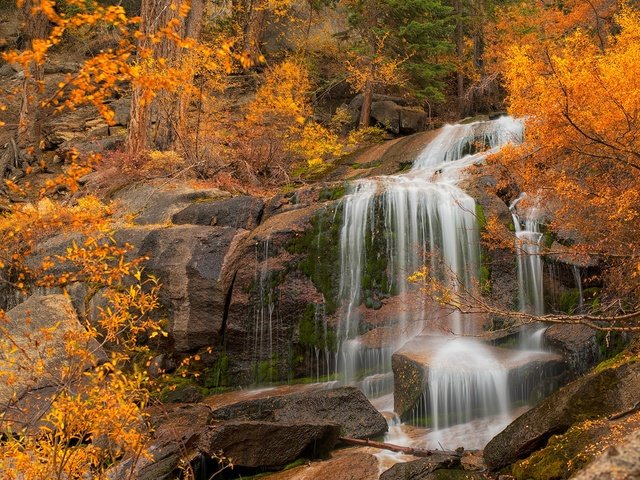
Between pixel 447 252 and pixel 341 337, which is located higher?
pixel 447 252

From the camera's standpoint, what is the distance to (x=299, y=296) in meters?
10.6

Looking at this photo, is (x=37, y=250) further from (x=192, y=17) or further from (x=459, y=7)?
(x=459, y=7)

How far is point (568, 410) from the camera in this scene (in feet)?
18.3

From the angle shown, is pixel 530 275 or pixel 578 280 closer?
pixel 578 280

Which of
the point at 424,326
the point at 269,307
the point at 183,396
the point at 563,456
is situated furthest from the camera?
the point at 269,307

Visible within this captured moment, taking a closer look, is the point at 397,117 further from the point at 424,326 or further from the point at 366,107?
the point at 424,326

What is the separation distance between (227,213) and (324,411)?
554 cm

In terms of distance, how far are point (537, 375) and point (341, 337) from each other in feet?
11.8

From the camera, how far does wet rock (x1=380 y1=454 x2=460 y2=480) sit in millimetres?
5746

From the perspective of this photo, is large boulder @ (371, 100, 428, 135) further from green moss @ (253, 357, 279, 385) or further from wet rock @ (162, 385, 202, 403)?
wet rock @ (162, 385, 202, 403)

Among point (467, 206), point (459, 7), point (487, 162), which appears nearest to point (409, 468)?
point (467, 206)

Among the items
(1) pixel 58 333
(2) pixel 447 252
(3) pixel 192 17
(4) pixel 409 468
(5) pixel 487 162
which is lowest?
(4) pixel 409 468

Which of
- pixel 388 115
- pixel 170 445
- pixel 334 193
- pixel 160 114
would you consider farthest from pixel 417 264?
pixel 388 115

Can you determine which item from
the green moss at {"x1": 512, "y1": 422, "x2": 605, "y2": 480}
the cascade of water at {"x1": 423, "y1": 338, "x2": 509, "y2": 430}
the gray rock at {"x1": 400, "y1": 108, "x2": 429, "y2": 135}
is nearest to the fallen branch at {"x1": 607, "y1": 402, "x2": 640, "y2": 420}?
the green moss at {"x1": 512, "y1": 422, "x2": 605, "y2": 480}
